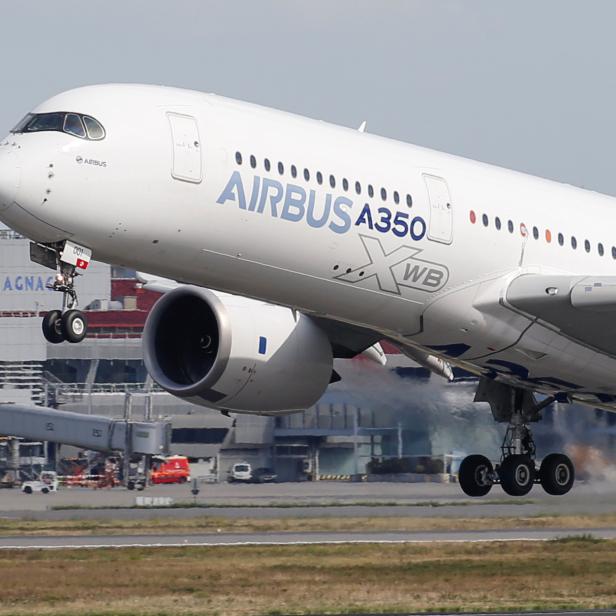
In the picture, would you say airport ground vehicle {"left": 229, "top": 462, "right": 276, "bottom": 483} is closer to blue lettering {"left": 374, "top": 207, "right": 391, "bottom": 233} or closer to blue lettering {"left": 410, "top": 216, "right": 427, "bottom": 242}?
blue lettering {"left": 410, "top": 216, "right": 427, "bottom": 242}

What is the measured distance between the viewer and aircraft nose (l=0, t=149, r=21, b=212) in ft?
69.3

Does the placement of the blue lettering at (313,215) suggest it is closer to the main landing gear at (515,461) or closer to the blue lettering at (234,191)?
the blue lettering at (234,191)

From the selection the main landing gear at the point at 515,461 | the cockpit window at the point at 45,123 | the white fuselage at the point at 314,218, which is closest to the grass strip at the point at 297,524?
the main landing gear at the point at 515,461

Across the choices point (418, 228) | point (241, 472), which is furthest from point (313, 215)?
point (241, 472)

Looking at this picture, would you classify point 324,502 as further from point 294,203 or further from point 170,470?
point 294,203

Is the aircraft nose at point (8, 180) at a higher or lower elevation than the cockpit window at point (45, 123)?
lower

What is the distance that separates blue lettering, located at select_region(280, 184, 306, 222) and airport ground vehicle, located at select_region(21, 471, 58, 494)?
1715 inches

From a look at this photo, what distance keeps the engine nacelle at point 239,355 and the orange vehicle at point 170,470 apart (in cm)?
4401

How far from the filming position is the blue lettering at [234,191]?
2319 cm

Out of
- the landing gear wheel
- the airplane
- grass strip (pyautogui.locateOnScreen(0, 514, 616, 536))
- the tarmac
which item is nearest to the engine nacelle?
the airplane

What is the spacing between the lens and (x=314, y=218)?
79.1 feet

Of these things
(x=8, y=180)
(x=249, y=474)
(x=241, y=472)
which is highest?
(x=8, y=180)

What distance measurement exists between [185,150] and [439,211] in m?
5.13

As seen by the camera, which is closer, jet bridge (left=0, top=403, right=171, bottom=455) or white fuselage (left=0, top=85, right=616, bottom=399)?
white fuselage (left=0, top=85, right=616, bottom=399)
